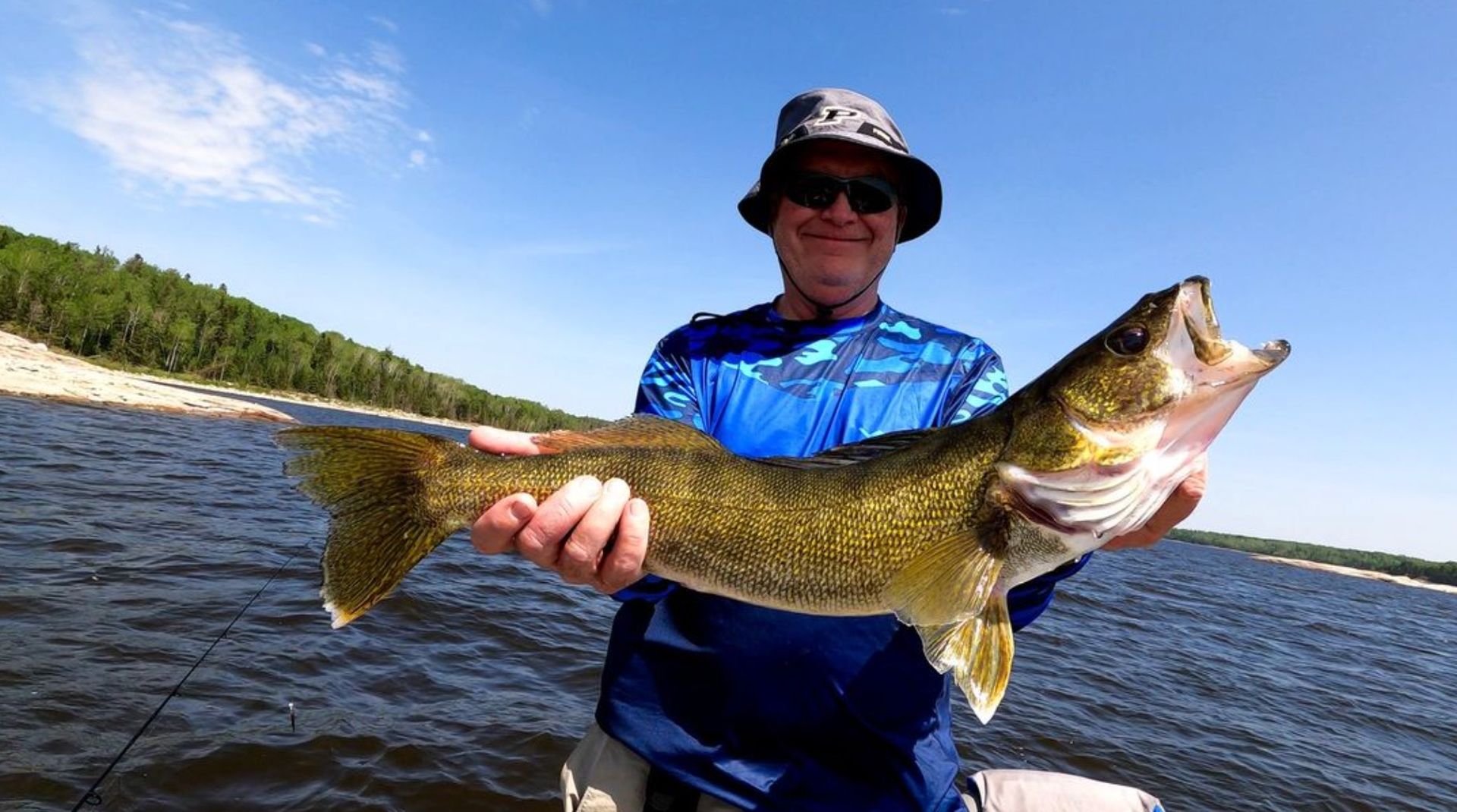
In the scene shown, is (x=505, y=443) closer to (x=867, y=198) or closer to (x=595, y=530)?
(x=595, y=530)

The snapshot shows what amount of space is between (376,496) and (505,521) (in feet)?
1.95

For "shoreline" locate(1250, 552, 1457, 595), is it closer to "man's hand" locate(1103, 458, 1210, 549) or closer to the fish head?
"man's hand" locate(1103, 458, 1210, 549)

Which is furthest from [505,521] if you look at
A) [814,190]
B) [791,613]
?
[814,190]

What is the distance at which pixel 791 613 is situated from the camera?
2.61 m

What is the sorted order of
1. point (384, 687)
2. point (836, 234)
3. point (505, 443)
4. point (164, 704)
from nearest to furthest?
point (505, 443) < point (836, 234) < point (164, 704) < point (384, 687)

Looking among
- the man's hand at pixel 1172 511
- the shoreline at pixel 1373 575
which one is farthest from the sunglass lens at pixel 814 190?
the shoreline at pixel 1373 575

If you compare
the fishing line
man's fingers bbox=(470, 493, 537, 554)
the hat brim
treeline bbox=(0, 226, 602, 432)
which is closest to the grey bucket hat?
the hat brim

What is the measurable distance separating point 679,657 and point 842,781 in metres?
0.72

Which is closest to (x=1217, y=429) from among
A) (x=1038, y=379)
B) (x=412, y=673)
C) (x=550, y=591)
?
(x=1038, y=379)

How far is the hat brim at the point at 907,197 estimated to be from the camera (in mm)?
3367

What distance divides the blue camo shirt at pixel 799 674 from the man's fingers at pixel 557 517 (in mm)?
407

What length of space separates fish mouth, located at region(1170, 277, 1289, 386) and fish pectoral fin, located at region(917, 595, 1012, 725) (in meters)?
0.98

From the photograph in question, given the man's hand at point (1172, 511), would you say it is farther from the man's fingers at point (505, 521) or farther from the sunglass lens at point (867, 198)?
the man's fingers at point (505, 521)

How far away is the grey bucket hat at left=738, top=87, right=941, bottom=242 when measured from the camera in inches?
126
